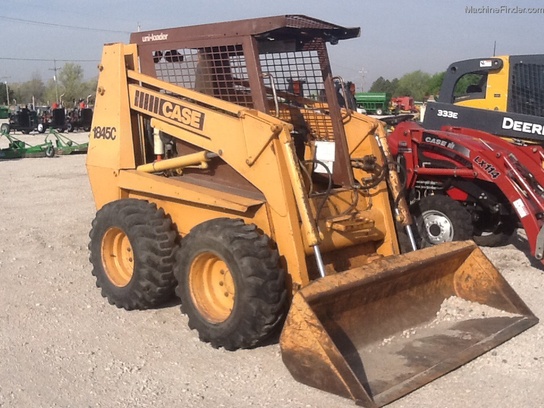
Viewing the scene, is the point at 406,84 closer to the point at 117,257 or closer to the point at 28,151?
the point at 28,151

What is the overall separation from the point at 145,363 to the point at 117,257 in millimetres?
1542

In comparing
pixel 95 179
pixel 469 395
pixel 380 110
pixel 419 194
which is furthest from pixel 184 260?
pixel 380 110

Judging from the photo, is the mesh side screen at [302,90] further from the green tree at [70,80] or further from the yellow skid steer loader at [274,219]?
the green tree at [70,80]

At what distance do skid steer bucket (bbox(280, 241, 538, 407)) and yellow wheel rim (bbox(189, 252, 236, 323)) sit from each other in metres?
0.84

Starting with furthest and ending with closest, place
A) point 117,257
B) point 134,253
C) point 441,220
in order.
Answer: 1. point 441,220
2. point 117,257
3. point 134,253

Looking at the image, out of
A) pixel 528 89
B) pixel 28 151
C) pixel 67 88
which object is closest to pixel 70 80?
pixel 67 88

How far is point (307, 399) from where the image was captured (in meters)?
4.16

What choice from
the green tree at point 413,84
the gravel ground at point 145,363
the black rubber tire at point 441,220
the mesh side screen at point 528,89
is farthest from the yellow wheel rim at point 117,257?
the green tree at point 413,84

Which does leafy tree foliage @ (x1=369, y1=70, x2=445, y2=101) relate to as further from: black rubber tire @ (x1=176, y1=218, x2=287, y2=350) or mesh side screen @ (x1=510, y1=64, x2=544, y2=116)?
black rubber tire @ (x1=176, y1=218, x2=287, y2=350)

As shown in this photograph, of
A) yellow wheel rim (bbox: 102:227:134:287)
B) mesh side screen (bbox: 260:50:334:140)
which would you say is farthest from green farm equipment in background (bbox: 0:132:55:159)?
mesh side screen (bbox: 260:50:334:140)

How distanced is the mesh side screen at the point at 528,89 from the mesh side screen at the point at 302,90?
12.7ft

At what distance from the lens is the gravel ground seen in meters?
4.22

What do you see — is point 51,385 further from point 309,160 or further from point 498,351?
point 498,351

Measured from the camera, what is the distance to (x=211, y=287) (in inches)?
203
